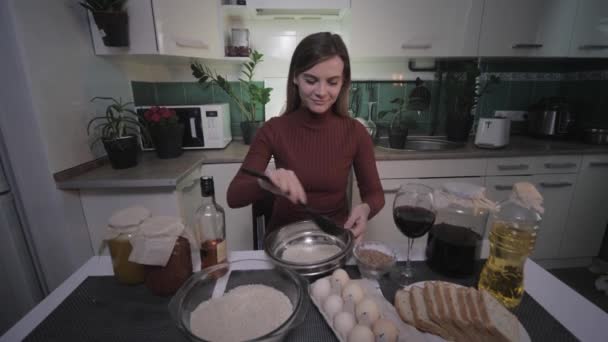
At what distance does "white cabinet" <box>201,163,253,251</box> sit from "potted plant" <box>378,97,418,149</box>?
1074mm

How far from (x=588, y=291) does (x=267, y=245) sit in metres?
2.36

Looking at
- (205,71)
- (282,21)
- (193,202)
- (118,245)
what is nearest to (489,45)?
(282,21)

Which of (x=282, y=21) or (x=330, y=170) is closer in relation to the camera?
(x=330, y=170)

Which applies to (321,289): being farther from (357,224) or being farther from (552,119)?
(552,119)

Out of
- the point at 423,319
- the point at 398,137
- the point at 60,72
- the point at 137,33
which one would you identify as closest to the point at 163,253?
the point at 423,319

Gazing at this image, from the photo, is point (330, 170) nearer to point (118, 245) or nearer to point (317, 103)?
point (317, 103)

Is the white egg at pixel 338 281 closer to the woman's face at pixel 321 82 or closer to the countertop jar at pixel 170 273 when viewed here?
the countertop jar at pixel 170 273

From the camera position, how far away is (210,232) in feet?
2.21

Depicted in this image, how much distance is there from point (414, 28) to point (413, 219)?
159 centimetres

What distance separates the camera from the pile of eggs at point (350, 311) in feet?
1.49

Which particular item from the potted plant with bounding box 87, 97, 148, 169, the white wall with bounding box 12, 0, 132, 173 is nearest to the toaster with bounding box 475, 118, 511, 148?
the potted plant with bounding box 87, 97, 148, 169

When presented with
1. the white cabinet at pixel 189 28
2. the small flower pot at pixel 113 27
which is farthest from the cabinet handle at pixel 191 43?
the small flower pot at pixel 113 27

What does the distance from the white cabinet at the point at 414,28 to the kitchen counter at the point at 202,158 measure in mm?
638

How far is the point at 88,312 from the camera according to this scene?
555mm
